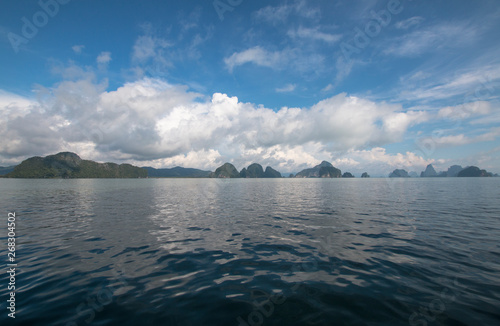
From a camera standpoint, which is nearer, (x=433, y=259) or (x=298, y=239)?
(x=433, y=259)

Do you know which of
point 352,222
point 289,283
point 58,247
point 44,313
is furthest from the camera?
point 352,222

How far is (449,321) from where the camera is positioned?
876 centimetres

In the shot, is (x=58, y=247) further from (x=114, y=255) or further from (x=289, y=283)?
(x=289, y=283)

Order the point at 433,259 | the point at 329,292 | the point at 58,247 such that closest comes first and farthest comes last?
the point at 329,292
the point at 433,259
the point at 58,247

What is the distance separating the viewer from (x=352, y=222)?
2814 cm

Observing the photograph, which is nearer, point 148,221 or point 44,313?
point 44,313

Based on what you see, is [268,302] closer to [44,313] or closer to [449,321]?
[449,321]

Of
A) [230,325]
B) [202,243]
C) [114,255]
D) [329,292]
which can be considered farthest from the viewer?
[202,243]

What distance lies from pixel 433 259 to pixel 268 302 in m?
13.4

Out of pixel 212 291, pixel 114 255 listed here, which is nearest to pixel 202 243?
pixel 114 255

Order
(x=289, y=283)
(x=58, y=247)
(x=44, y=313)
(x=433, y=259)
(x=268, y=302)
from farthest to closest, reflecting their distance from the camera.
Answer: (x=58, y=247), (x=433, y=259), (x=289, y=283), (x=268, y=302), (x=44, y=313)

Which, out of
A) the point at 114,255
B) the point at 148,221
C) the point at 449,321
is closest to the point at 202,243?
the point at 114,255

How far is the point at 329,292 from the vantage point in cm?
1106

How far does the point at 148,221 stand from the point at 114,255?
13.5 m
